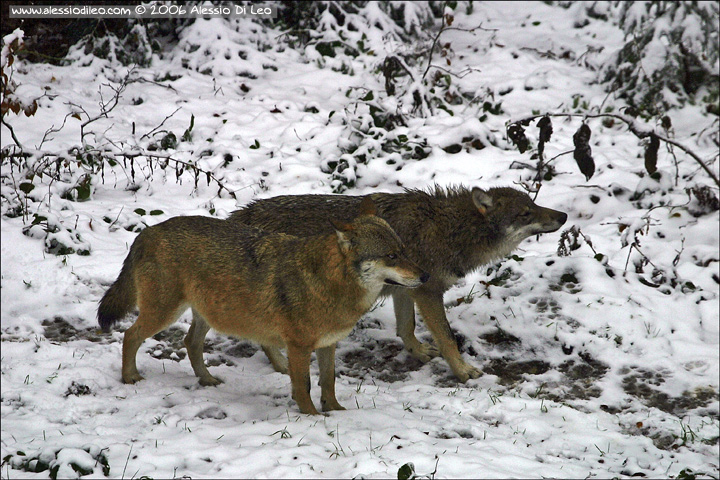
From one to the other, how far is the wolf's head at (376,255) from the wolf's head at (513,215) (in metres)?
2.02

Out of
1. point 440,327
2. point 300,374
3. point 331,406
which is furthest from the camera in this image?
point 440,327

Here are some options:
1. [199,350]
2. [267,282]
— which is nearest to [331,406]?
[267,282]

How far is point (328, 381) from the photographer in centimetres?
564

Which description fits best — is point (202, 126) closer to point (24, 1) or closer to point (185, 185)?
point (185, 185)

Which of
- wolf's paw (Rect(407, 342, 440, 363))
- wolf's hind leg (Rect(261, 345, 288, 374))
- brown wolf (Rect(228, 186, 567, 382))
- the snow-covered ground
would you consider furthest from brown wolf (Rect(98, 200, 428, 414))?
wolf's paw (Rect(407, 342, 440, 363))

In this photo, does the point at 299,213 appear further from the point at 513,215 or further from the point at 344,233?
the point at 513,215

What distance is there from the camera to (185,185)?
9.80m

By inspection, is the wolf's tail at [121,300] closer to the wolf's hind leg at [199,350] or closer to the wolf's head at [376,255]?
the wolf's hind leg at [199,350]

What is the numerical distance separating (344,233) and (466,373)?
7.32ft

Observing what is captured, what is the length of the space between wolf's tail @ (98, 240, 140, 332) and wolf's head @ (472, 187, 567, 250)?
11.5 feet

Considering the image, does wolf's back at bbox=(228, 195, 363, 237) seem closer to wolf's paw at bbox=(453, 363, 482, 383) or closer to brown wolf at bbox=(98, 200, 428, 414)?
brown wolf at bbox=(98, 200, 428, 414)

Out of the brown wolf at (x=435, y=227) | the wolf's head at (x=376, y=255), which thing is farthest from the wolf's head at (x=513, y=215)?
the wolf's head at (x=376, y=255)

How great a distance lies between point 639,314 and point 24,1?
11.0 meters

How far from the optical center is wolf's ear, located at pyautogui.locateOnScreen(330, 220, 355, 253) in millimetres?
5152
